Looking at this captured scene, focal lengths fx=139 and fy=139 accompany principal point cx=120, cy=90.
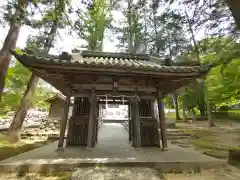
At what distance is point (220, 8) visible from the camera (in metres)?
6.04

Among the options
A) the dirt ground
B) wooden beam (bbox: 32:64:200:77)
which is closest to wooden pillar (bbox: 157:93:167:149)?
wooden beam (bbox: 32:64:200:77)

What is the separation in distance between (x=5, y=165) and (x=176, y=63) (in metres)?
6.41

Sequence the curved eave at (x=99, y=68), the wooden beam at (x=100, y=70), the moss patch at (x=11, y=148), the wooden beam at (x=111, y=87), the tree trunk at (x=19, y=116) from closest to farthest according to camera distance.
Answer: the curved eave at (x=99, y=68) < the wooden beam at (x=100, y=70) < the wooden beam at (x=111, y=87) < the moss patch at (x=11, y=148) < the tree trunk at (x=19, y=116)

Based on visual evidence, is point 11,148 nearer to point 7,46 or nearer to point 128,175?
point 7,46

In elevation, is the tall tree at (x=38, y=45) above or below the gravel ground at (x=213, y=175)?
above

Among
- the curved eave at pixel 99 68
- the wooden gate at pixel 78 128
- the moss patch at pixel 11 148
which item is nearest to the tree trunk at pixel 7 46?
the moss patch at pixel 11 148

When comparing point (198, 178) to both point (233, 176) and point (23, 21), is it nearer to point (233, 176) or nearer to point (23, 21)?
point (233, 176)

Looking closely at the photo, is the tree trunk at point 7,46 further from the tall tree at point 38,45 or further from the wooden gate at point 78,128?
the wooden gate at point 78,128

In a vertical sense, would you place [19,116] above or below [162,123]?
above

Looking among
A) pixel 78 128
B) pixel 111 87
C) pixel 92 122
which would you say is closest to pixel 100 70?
pixel 111 87

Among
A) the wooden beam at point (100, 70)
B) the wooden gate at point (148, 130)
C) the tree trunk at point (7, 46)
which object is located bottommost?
the wooden gate at point (148, 130)

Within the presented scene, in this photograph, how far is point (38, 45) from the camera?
1048 centimetres

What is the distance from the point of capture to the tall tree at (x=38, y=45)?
5.80 m

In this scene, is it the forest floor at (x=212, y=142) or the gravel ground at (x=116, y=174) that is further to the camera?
the forest floor at (x=212, y=142)
